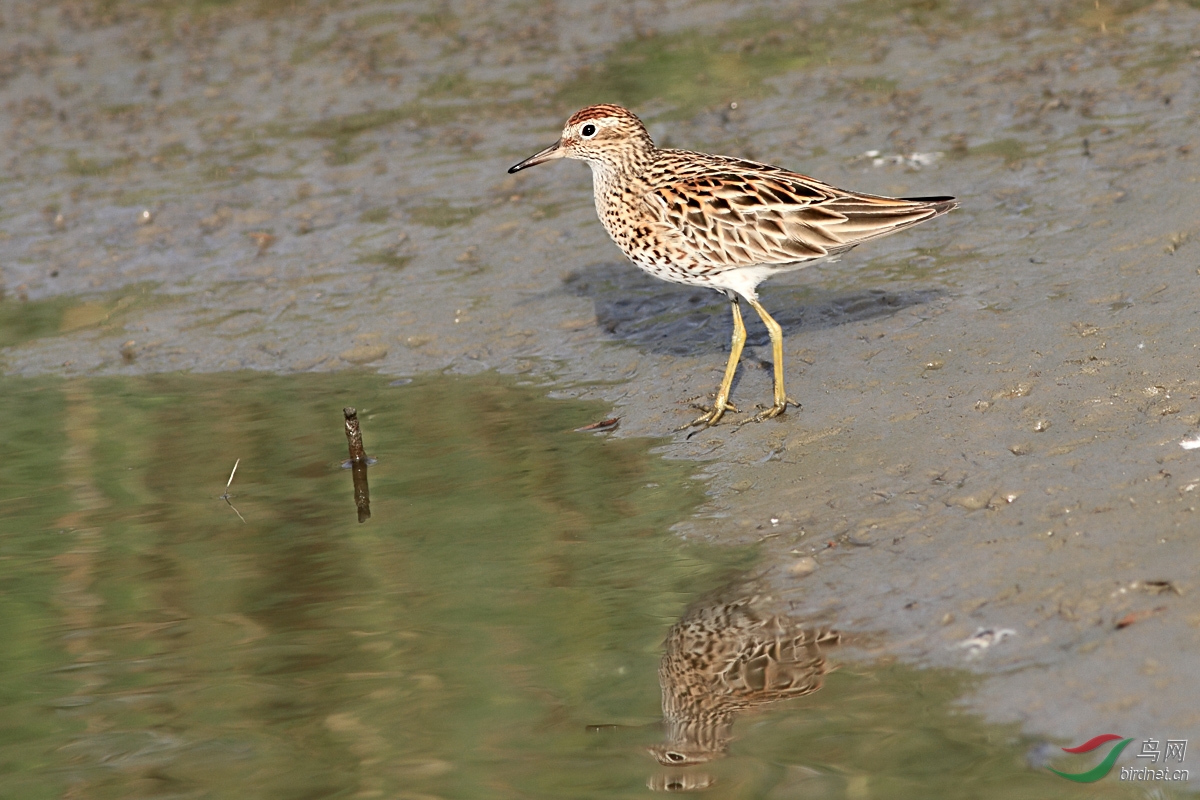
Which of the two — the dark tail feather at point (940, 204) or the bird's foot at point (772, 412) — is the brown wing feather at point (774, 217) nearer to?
the dark tail feather at point (940, 204)

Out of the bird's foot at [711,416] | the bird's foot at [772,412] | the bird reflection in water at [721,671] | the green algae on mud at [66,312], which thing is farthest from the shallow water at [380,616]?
the green algae on mud at [66,312]

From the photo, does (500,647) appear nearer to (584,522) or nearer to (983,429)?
(584,522)

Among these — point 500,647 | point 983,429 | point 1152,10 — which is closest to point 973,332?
point 983,429

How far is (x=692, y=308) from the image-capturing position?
1002cm

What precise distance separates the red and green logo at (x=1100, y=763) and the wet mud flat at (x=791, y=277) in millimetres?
82

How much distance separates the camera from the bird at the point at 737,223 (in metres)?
7.91

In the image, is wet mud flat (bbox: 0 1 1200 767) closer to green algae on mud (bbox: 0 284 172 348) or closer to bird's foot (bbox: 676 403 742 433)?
green algae on mud (bbox: 0 284 172 348)

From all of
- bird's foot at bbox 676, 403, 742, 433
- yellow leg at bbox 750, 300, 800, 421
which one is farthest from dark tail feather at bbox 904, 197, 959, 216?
bird's foot at bbox 676, 403, 742, 433

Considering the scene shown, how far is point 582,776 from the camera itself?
16.5 ft

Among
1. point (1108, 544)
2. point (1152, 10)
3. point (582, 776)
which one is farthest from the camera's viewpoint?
point (1152, 10)

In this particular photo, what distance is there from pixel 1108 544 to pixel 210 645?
3994 mm

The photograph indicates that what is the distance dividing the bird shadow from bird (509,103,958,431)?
109 cm

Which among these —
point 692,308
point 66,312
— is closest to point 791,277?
point 692,308

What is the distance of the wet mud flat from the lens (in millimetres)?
6023
